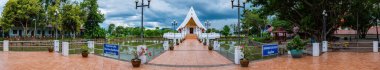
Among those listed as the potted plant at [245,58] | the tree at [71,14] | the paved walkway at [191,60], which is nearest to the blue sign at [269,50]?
the paved walkway at [191,60]

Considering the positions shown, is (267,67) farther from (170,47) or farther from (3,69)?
(170,47)

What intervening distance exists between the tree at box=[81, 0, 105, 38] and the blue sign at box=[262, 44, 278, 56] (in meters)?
→ 47.9

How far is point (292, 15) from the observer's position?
27469mm

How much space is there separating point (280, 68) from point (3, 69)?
9721 millimetres

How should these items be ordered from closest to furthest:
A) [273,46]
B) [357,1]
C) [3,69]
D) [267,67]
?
[3,69] → [267,67] → [273,46] → [357,1]

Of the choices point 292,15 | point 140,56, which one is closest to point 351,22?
point 292,15

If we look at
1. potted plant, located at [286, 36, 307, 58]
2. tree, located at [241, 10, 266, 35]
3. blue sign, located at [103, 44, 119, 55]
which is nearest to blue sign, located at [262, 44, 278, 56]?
potted plant, located at [286, 36, 307, 58]

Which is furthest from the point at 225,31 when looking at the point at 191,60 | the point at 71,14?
the point at 191,60

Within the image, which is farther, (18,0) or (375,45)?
(18,0)

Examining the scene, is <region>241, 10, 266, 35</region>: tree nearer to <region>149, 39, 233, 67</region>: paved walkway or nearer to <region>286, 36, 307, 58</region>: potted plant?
<region>149, 39, 233, 67</region>: paved walkway

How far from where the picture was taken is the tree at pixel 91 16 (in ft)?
203

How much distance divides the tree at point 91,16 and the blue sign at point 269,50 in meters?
47.9

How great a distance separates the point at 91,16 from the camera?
205ft

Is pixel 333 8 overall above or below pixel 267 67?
above
